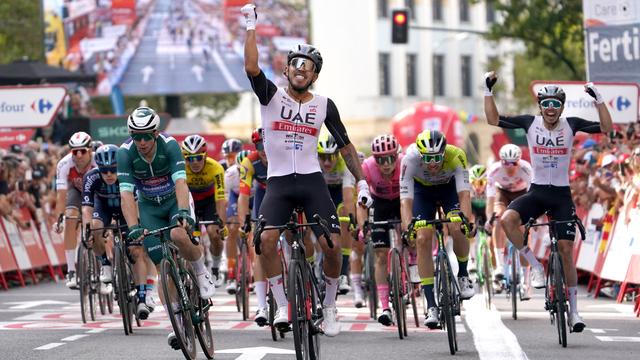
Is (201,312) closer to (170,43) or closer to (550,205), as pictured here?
(550,205)

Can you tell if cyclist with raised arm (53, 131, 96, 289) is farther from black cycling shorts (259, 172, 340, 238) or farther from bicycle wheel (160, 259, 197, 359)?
black cycling shorts (259, 172, 340, 238)

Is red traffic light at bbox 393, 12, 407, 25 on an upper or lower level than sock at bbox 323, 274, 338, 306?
upper

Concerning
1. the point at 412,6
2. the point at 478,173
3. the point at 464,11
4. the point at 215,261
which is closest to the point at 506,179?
the point at 478,173

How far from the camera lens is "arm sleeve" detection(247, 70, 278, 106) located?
40.8 ft

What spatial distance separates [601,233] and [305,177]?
1137cm

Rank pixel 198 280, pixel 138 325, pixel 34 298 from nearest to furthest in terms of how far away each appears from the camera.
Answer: pixel 198 280
pixel 138 325
pixel 34 298

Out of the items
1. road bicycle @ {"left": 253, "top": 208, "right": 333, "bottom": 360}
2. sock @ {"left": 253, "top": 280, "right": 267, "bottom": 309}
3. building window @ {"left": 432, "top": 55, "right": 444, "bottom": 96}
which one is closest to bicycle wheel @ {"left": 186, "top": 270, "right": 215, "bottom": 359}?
sock @ {"left": 253, "top": 280, "right": 267, "bottom": 309}

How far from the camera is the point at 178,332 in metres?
12.5

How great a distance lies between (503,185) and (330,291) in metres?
7.83

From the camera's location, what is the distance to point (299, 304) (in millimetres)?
12008

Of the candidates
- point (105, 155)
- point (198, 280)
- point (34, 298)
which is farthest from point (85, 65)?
point (198, 280)

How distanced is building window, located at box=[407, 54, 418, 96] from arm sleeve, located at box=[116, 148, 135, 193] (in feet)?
231

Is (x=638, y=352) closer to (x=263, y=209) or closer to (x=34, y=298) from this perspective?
(x=263, y=209)

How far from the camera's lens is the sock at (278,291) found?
1255 centimetres
